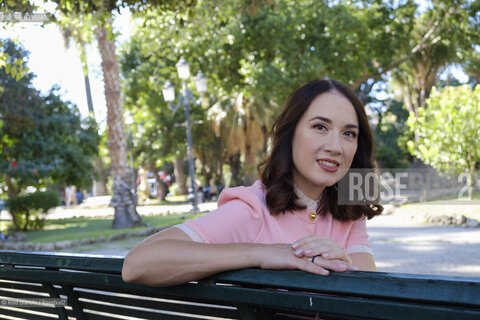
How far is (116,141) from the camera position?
15.7 metres

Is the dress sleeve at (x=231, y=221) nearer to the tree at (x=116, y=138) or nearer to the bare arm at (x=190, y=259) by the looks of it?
the bare arm at (x=190, y=259)

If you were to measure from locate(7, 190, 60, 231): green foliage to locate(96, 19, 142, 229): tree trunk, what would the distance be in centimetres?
313

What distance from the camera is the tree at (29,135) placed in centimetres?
1692

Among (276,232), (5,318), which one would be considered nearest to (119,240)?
(5,318)

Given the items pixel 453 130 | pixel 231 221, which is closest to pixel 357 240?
pixel 231 221

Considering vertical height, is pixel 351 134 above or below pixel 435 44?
below

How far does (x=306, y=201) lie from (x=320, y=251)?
568 mm

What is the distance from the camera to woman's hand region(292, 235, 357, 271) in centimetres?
167

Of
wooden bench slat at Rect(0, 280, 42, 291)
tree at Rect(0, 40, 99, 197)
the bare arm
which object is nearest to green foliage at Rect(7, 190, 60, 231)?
tree at Rect(0, 40, 99, 197)

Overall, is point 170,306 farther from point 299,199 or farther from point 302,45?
point 302,45

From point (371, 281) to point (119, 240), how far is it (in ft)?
43.1

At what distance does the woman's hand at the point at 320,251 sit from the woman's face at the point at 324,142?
48 centimetres

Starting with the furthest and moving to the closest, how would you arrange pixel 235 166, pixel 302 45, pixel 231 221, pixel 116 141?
1. pixel 235 166
2. pixel 302 45
3. pixel 116 141
4. pixel 231 221

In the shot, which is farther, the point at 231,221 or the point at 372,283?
the point at 231,221
